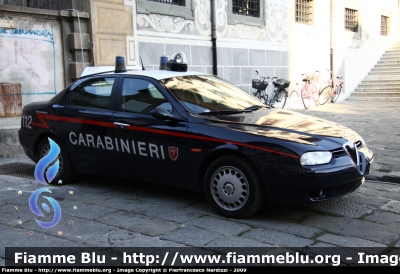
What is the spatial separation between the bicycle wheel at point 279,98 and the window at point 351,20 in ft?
20.4

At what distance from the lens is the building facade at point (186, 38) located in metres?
8.91

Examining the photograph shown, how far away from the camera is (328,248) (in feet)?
12.9

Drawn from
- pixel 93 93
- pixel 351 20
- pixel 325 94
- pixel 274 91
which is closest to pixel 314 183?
pixel 93 93

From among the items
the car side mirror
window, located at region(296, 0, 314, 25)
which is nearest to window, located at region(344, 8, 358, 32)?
window, located at region(296, 0, 314, 25)

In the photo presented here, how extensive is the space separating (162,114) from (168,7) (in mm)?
6955

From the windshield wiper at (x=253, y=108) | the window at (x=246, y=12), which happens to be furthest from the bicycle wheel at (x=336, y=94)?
the windshield wiper at (x=253, y=108)

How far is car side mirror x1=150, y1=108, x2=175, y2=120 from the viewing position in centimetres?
503

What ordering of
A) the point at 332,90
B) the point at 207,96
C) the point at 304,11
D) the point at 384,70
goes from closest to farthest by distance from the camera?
the point at 207,96 < the point at 304,11 < the point at 332,90 < the point at 384,70

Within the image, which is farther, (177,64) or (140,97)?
(177,64)

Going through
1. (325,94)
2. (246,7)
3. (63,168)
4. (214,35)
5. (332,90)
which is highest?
(246,7)

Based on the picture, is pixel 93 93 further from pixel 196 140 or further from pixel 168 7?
pixel 168 7

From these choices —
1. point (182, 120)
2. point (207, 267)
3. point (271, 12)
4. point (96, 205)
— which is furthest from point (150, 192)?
point (271, 12)

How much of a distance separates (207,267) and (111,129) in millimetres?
2543

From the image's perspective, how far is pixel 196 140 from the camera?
4883mm
